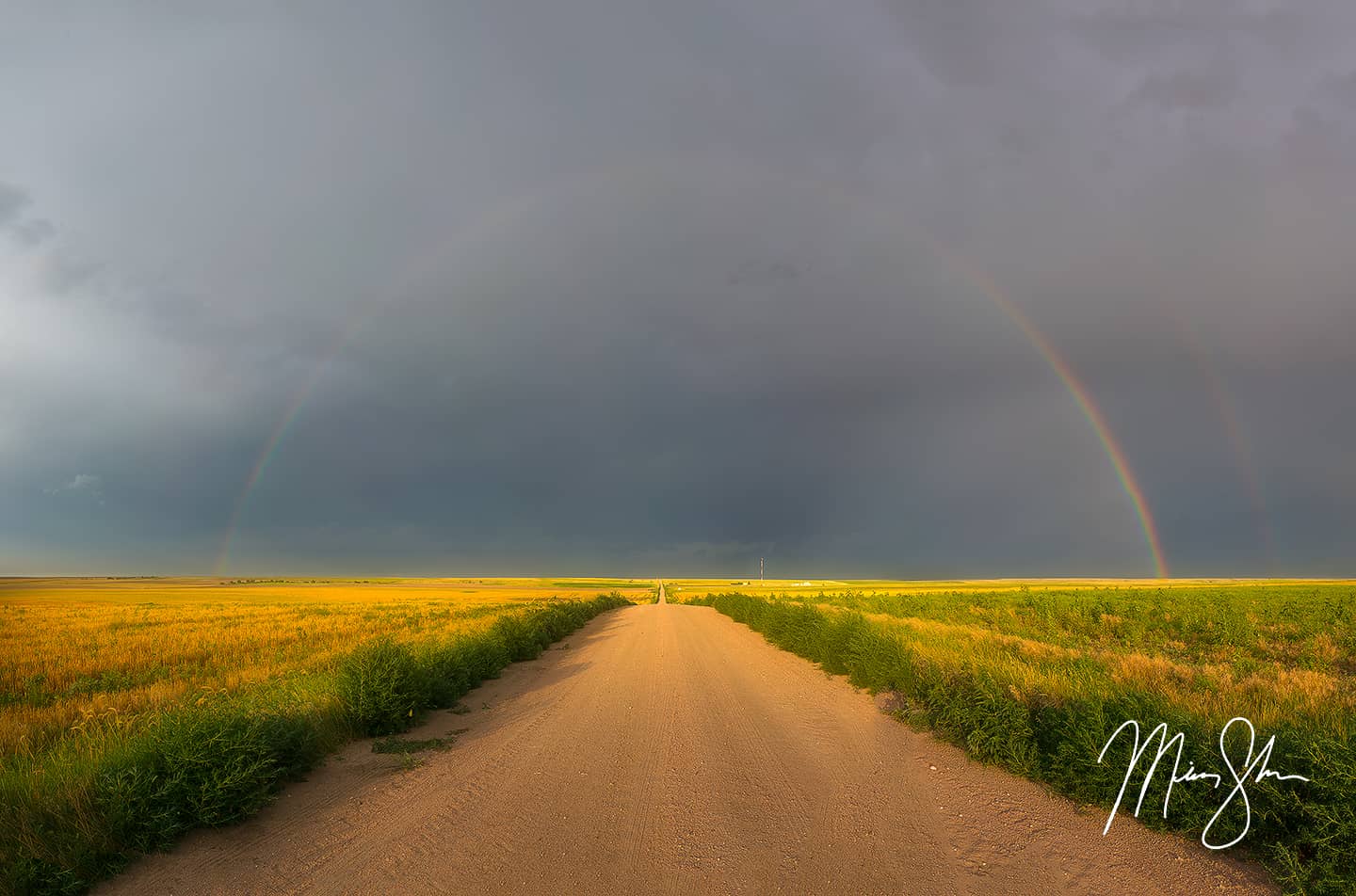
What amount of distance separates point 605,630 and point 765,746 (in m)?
22.0

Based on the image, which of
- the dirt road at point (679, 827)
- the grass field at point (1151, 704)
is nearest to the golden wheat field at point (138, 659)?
the dirt road at point (679, 827)

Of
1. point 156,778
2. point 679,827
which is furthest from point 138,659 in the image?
point 679,827

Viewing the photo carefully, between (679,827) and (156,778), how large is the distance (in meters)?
5.35

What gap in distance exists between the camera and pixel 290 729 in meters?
8.21

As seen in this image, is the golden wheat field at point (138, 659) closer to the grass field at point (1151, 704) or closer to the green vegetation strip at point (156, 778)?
the green vegetation strip at point (156, 778)

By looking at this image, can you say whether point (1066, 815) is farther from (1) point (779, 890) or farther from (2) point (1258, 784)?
(1) point (779, 890)
